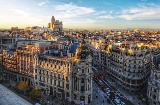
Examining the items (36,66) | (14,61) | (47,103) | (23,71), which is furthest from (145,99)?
(14,61)

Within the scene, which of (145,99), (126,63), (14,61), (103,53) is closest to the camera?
(145,99)

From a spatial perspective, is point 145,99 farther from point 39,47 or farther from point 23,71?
point 23,71

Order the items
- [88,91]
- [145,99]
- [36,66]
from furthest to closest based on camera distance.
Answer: [36,66], [145,99], [88,91]

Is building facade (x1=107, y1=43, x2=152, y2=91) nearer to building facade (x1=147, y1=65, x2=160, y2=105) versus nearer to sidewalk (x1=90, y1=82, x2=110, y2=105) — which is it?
sidewalk (x1=90, y1=82, x2=110, y2=105)

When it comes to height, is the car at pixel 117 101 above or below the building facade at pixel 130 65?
below

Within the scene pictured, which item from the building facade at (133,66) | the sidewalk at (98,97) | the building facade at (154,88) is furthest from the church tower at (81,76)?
the building facade at (133,66)

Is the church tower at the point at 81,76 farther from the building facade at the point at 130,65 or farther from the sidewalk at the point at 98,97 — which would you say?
the building facade at the point at 130,65

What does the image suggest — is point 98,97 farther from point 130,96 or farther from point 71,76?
point 71,76
